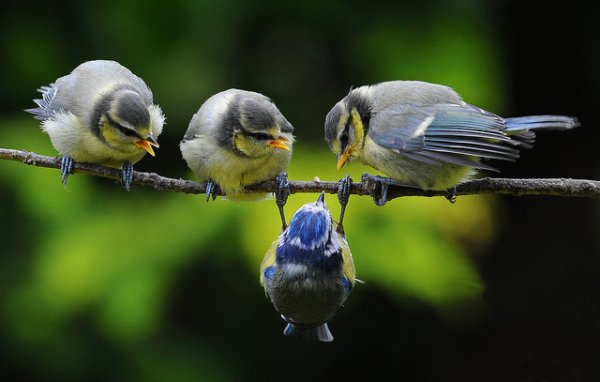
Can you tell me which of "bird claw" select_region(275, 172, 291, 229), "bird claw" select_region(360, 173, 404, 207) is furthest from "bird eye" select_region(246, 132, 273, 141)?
"bird claw" select_region(360, 173, 404, 207)

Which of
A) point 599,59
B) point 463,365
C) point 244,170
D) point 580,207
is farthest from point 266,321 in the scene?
point 599,59

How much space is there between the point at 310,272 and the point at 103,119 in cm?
83

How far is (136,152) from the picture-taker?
9.05ft

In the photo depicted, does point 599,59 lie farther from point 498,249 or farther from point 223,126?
point 223,126

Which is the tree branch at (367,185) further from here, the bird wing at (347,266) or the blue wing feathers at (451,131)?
the bird wing at (347,266)

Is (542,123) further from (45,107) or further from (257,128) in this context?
(45,107)

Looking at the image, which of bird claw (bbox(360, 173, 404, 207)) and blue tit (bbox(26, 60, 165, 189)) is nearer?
bird claw (bbox(360, 173, 404, 207))

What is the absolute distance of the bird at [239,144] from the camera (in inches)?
104

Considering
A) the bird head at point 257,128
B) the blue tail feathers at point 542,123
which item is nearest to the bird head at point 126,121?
the bird head at point 257,128

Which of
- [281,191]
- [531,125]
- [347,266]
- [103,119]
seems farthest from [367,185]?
[103,119]

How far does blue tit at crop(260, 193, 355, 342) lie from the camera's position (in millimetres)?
2609

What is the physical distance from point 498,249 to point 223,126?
1948 millimetres

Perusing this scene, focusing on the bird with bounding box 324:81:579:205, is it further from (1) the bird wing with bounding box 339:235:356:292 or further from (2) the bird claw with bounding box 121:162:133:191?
(2) the bird claw with bounding box 121:162:133:191

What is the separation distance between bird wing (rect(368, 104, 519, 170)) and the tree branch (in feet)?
0.34
